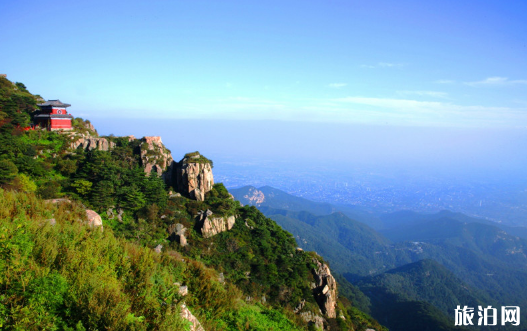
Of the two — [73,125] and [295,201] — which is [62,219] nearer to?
[73,125]

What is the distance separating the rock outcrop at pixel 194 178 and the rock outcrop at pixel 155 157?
1562 mm

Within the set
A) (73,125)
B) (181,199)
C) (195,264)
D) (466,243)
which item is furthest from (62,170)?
(466,243)

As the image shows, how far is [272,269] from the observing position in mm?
22094

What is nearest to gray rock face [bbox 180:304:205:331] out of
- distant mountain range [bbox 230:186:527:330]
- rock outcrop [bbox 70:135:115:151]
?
rock outcrop [bbox 70:135:115:151]

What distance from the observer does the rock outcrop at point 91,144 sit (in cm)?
2668

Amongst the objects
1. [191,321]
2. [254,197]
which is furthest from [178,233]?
[254,197]

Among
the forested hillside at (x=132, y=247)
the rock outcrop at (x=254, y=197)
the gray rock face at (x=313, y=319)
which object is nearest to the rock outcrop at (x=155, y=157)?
the forested hillside at (x=132, y=247)

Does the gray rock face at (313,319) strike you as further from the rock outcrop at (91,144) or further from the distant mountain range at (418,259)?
the distant mountain range at (418,259)

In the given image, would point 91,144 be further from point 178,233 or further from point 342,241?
point 342,241

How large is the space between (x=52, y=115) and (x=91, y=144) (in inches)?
186

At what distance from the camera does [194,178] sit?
26188 mm

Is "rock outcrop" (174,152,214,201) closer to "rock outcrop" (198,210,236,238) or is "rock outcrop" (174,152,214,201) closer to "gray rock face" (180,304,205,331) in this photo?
"rock outcrop" (198,210,236,238)

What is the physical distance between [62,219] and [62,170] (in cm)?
1609

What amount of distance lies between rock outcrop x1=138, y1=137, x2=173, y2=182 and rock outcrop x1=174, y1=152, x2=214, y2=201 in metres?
1.56
